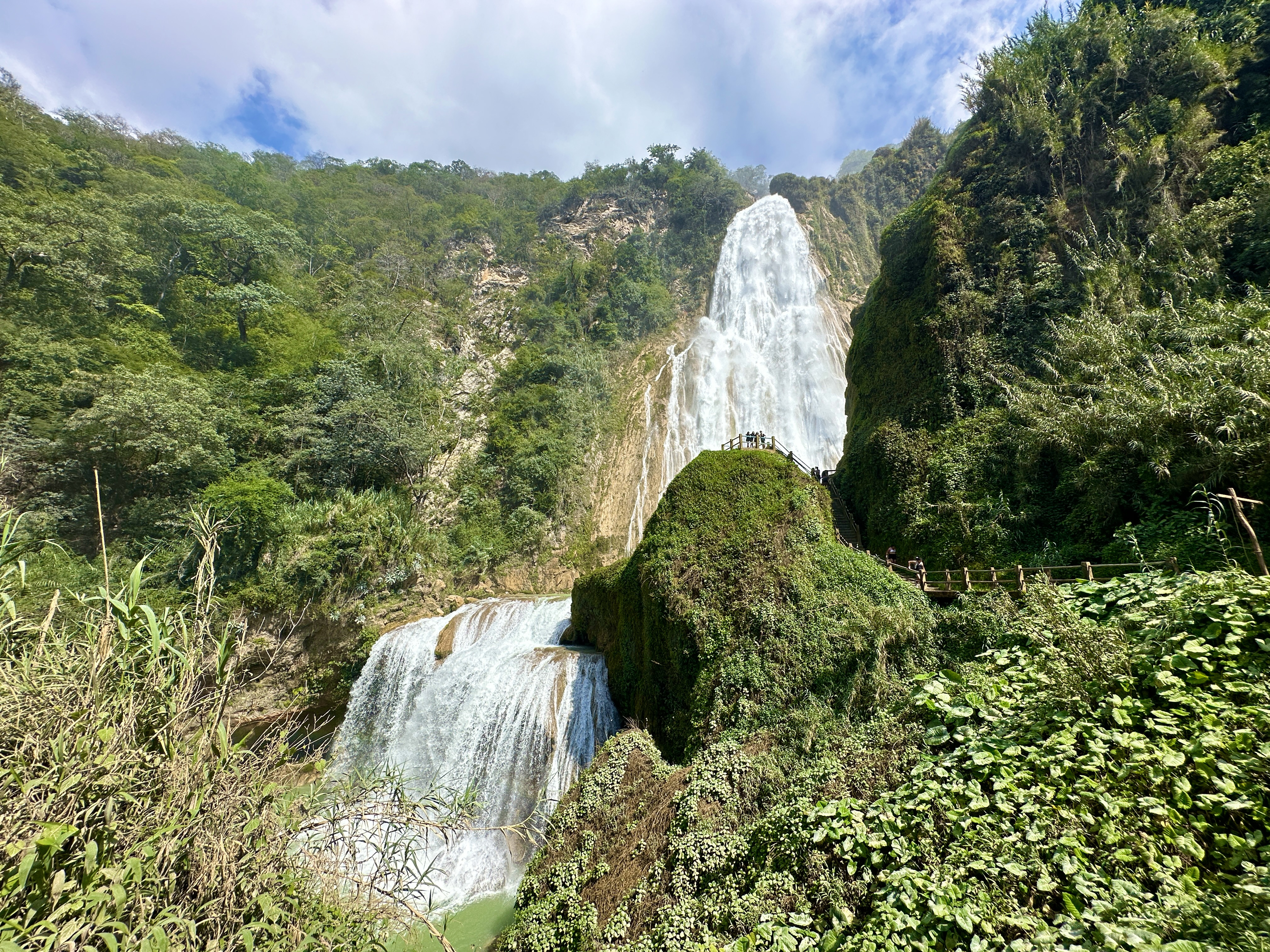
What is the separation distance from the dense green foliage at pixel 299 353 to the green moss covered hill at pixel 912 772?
554 inches

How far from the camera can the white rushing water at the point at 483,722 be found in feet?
33.8

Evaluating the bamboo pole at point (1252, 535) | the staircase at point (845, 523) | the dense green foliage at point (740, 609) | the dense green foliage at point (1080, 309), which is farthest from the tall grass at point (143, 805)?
the staircase at point (845, 523)

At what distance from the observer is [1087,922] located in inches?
106

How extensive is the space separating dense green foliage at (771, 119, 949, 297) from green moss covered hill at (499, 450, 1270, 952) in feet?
138

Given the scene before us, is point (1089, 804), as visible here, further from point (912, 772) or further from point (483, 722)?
point (483, 722)

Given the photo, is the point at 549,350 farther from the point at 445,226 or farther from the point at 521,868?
the point at 521,868

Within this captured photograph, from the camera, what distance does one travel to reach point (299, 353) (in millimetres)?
24984

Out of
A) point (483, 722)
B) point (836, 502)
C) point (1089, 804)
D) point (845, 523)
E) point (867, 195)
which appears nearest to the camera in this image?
point (1089, 804)

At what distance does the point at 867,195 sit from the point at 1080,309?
42233 millimetres

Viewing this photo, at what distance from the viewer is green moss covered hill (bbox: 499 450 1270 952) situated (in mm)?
2965

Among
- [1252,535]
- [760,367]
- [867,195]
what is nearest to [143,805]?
[1252,535]

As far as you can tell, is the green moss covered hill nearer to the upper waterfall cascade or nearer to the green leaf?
the green leaf

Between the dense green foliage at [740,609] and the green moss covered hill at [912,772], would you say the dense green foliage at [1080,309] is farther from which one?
the green moss covered hill at [912,772]

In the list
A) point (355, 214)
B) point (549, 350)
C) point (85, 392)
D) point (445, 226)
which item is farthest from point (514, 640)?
point (355, 214)
